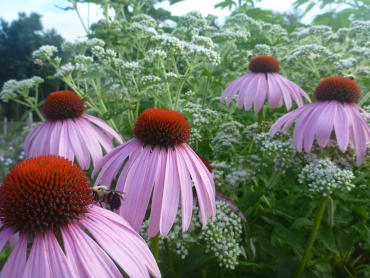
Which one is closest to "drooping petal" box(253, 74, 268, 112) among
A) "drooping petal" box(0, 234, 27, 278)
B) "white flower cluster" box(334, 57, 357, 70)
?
"white flower cluster" box(334, 57, 357, 70)

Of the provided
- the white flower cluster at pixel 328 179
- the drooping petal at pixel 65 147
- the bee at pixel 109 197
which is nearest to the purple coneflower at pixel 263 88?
the white flower cluster at pixel 328 179

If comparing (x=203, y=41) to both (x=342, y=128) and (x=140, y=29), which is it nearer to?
(x=140, y=29)

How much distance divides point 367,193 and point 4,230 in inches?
55.3

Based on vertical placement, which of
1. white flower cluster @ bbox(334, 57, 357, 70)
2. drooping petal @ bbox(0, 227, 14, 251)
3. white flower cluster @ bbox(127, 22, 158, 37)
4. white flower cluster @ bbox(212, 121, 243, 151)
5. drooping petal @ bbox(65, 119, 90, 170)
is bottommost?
white flower cluster @ bbox(212, 121, 243, 151)

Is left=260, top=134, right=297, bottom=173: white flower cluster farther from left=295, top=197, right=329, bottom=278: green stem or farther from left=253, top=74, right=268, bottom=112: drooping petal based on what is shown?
left=253, top=74, right=268, bottom=112: drooping petal

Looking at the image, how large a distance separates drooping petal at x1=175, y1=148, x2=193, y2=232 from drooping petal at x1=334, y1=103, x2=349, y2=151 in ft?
2.30

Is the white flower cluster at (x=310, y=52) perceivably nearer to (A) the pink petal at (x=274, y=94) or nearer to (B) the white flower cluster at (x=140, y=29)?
(A) the pink petal at (x=274, y=94)

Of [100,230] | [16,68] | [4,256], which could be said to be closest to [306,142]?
[100,230]

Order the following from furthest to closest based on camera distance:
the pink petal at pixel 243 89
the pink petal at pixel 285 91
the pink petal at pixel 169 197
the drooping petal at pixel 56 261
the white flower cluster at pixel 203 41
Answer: the white flower cluster at pixel 203 41 → the pink petal at pixel 243 89 → the pink petal at pixel 285 91 → the pink petal at pixel 169 197 → the drooping petal at pixel 56 261

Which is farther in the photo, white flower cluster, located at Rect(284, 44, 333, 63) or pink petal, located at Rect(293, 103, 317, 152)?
white flower cluster, located at Rect(284, 44, 333, 63)

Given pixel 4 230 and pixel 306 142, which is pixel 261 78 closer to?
pixel 306 142

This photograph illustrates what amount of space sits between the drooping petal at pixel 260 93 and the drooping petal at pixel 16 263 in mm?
1506

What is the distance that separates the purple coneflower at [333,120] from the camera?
4.33ft

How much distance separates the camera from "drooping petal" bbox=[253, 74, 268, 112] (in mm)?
1886
